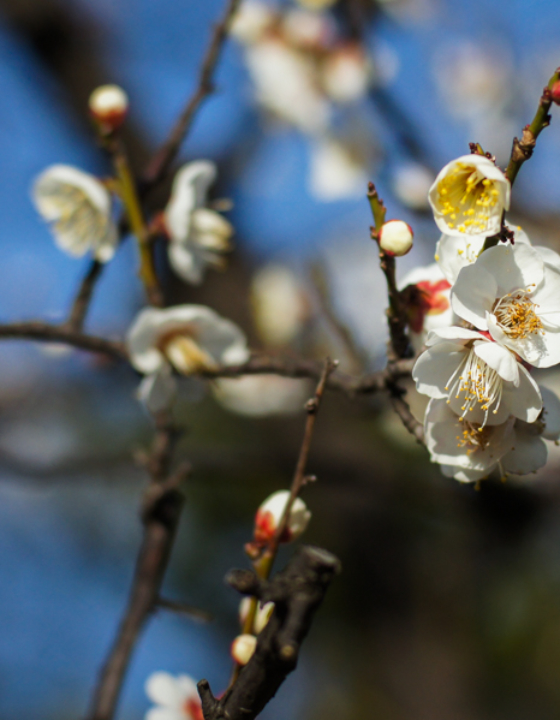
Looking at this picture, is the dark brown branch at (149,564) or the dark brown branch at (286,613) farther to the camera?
the dark brown branch at (149,564)

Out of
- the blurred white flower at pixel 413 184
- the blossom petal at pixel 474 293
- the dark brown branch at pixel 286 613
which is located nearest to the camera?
the dark brown branch at pixel 286 613

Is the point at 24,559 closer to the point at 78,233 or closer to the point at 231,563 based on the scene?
the point at 231,563

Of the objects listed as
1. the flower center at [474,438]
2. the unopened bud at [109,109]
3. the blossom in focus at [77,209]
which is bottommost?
the flower center at [474,438]

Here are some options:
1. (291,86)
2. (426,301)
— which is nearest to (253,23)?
(291,86)

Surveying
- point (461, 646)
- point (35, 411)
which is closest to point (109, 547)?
point (35, 411)

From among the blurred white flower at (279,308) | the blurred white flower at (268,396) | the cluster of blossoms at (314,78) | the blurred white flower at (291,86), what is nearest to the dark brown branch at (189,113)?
the cluster of blossoms at (314,78)

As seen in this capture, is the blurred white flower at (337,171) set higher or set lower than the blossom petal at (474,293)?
higher

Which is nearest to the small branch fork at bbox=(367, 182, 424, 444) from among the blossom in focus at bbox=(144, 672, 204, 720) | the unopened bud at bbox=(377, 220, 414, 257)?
the unopened bud at bbox=(377, 220, 414, 257)

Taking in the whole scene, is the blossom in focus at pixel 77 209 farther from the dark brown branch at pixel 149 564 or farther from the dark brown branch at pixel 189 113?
the dark brown branch at pixel 149 564

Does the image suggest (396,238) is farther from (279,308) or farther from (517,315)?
(279,308)
